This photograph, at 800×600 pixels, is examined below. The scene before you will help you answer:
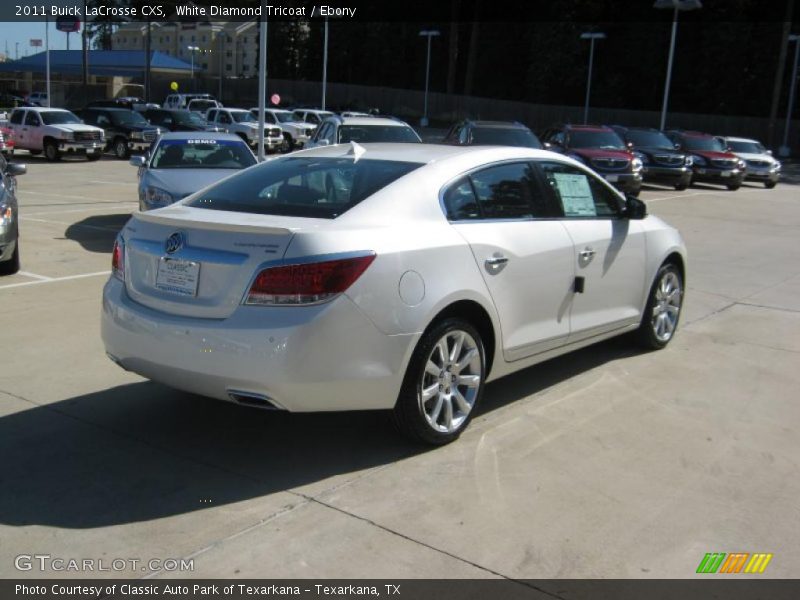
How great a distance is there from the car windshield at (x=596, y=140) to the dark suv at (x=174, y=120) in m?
14.1

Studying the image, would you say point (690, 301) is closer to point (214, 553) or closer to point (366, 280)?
point (366, 280)

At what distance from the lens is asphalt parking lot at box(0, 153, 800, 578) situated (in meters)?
3.61

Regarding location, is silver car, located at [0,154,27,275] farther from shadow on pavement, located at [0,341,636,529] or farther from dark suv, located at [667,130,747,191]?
dark suv, located at [667,130,747,191]

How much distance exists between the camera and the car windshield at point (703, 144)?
26.9m

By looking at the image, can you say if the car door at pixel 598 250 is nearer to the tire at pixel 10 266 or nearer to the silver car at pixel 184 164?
the tire at pixel 10 266

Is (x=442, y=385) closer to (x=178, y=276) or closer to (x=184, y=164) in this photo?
(x=178, y=276)

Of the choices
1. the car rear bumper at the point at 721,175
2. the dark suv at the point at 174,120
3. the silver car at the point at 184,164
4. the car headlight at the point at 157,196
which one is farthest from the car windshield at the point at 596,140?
the dark suv at the point at 174,120

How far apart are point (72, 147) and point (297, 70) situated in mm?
71282

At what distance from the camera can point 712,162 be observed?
85.3 feet

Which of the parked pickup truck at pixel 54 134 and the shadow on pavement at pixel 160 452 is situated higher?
the parked pickup truck at pixel 54 134

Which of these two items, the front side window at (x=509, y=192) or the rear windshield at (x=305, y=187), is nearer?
the rear windshield at (x=305, y=187)

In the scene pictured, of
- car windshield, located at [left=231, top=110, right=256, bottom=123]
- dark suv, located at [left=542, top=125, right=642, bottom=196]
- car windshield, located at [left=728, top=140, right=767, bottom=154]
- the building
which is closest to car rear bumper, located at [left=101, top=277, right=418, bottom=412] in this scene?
dark suv, located at [left=542, top=125, right=642, bottom=196]

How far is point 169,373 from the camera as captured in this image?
4352 millimetres
